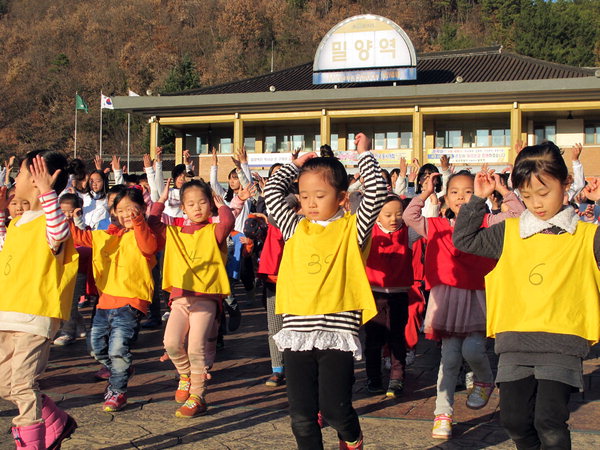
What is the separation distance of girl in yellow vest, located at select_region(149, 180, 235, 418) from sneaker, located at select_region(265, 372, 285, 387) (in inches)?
31.6

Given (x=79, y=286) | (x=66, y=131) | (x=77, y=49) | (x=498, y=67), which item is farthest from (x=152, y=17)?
(x=79, y=286)

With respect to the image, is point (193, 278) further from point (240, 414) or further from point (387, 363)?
point (387, 363)

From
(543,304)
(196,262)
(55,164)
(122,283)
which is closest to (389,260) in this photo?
(196,262)

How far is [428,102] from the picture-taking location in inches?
990

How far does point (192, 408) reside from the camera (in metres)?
4.88

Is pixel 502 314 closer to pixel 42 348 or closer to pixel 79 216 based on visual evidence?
pixel 42 348

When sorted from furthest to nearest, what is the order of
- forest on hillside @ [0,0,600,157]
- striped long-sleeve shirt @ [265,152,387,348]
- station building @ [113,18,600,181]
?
1. forest on hillside @ [0,0,600,157]
2. station building @ [113,18,600,181]
3. striped long-sleeve shirt @ [265,152,387,348]

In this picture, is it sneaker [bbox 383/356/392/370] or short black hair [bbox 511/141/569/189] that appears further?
sneaker [bbox 383/356/392/370]

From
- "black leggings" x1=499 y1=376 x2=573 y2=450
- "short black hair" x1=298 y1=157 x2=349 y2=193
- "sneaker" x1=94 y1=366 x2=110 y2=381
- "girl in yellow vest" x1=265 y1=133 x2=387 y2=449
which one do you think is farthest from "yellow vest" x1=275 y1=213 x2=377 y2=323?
"sneaker" x1=94 y1=366 x2=110 y2=381

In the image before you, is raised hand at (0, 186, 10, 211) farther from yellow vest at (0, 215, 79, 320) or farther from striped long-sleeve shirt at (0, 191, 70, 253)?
striped long-sleeve shirt at (0, 191, 70, 253)

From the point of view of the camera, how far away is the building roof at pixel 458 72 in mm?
25953

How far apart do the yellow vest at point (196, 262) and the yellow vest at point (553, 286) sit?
2.48 metres

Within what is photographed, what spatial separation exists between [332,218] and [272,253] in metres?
1.99

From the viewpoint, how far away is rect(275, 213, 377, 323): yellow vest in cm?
362
